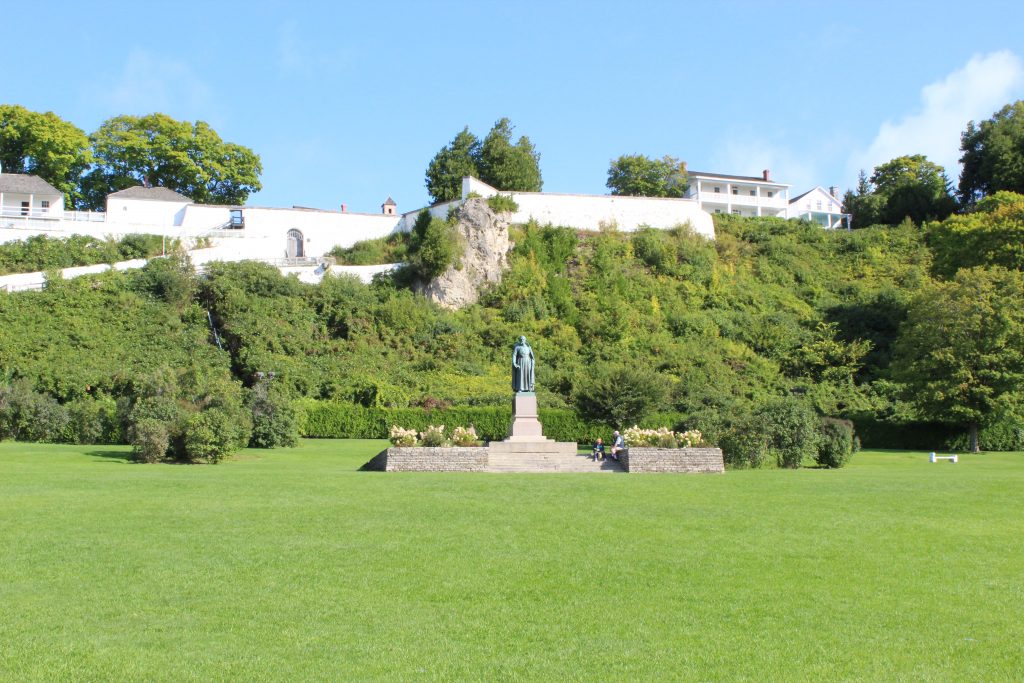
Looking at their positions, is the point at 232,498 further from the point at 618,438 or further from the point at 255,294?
the point at 255,294

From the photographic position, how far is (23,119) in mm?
52312

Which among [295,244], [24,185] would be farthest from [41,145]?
[295,244]

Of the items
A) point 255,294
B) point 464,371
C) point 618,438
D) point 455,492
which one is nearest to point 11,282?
point 255,294

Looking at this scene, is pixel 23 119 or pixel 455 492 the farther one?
pixel 23 119

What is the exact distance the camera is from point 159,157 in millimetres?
56219

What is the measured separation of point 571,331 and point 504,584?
34089 mm

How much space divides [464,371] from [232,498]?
83.4 feet

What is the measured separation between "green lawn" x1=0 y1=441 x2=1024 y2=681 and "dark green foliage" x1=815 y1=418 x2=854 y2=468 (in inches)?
278

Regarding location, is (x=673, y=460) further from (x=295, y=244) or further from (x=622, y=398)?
(x=295, y=244)

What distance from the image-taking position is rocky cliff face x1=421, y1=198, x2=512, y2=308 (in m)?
45.1

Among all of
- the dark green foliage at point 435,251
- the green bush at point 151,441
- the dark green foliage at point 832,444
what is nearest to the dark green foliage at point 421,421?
the dark green foliage at point 832,444

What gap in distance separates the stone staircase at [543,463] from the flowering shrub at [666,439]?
2.71 feet

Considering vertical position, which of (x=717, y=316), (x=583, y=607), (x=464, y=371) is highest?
(x=717, y=316)

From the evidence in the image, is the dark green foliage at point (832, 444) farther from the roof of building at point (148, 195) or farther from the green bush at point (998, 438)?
the roof of building at point (148, 195)
